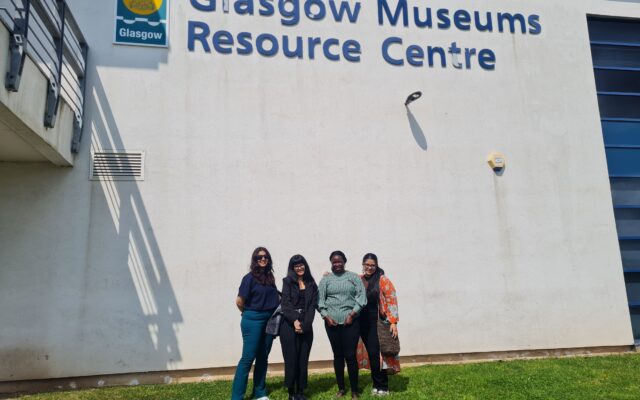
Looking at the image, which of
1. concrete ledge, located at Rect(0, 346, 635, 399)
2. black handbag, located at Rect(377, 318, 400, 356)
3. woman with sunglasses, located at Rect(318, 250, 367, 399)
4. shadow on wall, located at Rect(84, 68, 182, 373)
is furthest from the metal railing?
black handbag, located at Rect(377, 318, 400, 356)

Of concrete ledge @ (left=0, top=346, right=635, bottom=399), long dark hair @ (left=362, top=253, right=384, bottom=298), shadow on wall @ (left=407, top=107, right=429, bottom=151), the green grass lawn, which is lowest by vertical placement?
the green grass lawn

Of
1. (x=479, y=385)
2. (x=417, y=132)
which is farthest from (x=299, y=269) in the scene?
(x=417, y=132)

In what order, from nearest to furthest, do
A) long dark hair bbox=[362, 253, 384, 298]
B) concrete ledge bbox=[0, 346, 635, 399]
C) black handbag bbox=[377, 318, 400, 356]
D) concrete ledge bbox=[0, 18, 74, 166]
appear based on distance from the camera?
concrete ledge bbox=[0, 18, 74, 166], black handbag bbox=[377, 318, 400, 356], long dark hair bbox=[362, 253, 384, 298], concrete ledge bbox=[0, 346, 635, 399]

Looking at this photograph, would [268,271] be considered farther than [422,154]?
No

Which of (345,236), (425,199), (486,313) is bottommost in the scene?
(486,313)

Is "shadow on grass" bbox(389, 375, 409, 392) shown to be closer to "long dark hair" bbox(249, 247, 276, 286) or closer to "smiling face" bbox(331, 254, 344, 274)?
"smiling face" bbox(331, 254, 344, 274)

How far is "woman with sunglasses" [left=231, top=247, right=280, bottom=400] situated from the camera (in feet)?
15.6

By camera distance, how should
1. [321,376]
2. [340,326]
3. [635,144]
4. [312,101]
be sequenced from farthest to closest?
[635,144]
[312,101]
[321,376]
[340,326]

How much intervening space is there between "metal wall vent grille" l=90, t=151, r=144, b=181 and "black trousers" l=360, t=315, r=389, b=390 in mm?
3749

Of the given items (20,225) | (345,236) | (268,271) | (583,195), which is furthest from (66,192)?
(583,195)

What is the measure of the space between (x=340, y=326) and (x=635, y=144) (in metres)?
6.83

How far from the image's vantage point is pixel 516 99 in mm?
7828

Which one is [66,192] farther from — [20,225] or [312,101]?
[312,101]

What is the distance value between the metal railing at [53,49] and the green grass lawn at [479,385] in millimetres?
3401
